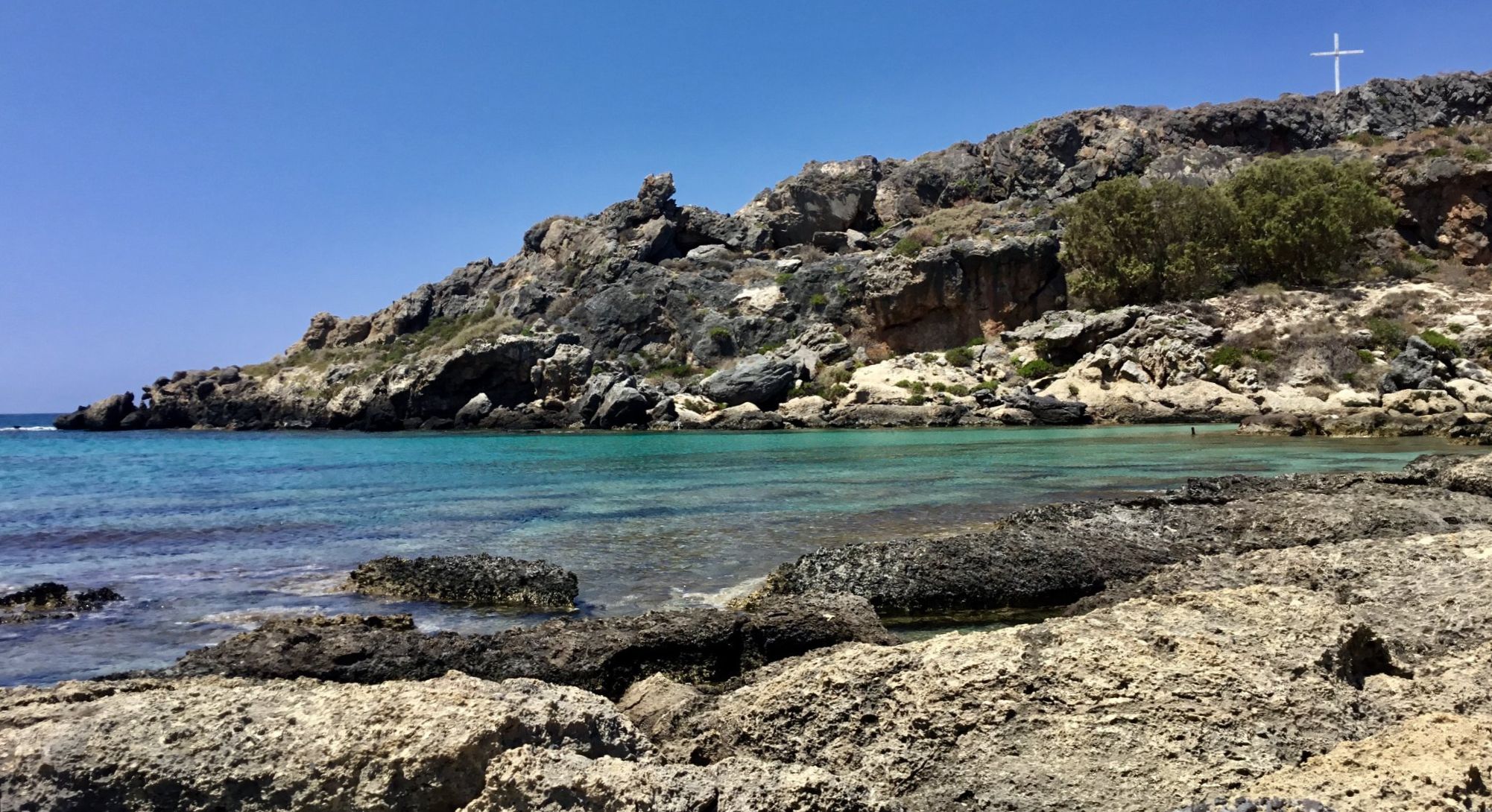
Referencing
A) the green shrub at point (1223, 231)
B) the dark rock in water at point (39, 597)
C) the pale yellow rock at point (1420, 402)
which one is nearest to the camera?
the dark rock in water at point (39, 597)

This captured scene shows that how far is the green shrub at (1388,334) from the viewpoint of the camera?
40.2 metres

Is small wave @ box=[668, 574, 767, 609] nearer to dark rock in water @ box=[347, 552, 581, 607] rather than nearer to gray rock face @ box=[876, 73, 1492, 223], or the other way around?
dark rock in water @ box=[347, 552, 581, 607]

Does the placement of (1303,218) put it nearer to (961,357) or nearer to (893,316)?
(961,357)

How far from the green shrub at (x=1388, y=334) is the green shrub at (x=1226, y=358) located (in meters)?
5.63

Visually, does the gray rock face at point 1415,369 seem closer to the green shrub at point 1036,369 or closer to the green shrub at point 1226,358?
the green shrub at point 1226,358

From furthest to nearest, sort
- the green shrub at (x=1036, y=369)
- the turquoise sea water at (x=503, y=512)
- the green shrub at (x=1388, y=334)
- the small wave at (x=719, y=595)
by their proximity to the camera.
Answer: the green shrub at (x=1036, y=369) → the green shrub at (x=1388, y=334) → the turquoise sea water at (x=503, y=512) → the small wave at (x=719, y=595)

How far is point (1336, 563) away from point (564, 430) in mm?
48438

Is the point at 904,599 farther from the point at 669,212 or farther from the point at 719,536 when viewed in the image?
the point at 669,212

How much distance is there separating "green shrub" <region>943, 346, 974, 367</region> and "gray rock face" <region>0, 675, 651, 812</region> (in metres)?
50.6

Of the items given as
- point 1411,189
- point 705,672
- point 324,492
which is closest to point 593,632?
point 705,672

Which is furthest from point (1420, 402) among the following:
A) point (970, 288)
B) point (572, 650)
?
point (572, 650)

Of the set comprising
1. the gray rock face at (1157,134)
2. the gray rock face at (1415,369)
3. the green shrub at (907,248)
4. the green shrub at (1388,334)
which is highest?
the gray rock face at (1157,134)

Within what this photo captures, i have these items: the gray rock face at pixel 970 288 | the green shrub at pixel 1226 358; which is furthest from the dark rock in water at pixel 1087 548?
the gray rock face at pixel 970 288

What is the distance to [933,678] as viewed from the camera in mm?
3781
